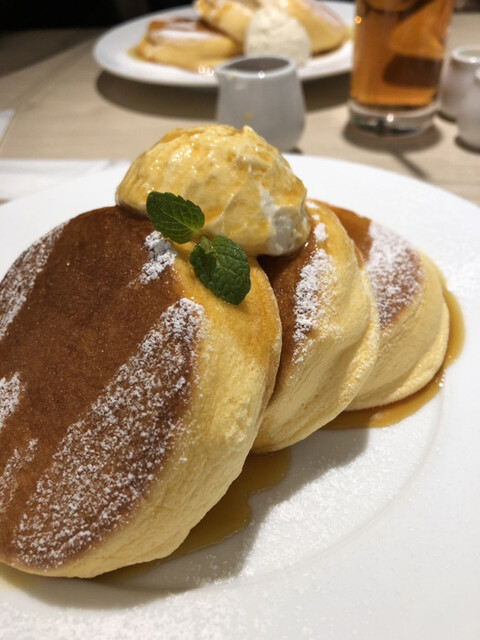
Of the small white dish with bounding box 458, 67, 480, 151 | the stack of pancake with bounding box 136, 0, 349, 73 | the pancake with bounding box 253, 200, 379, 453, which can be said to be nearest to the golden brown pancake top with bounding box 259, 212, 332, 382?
the pancake with bounding box 253, 200, 379, 453

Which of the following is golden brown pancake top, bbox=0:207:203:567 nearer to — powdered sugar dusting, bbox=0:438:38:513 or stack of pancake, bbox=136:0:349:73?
powdered sugar dusting, bbox=0:438:38:513

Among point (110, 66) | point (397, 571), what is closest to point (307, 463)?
point (397, 571)

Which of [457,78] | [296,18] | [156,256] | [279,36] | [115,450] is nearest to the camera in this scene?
[115,450]

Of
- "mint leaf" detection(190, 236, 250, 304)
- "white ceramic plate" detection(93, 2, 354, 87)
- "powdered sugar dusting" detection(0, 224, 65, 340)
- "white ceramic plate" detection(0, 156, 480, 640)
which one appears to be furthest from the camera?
"white ceramic plate" detection(93, 2, 354, 87)

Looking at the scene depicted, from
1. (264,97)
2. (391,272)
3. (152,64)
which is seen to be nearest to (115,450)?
(391,272)

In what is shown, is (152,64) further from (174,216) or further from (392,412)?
(392,412)

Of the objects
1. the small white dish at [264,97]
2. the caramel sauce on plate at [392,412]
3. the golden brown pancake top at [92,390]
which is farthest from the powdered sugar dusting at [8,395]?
the small white dish at [264,97]

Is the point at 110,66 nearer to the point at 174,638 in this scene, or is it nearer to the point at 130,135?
the point at 130,135
